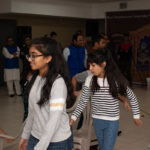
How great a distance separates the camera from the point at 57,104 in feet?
5.97

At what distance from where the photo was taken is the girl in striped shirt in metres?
2.88

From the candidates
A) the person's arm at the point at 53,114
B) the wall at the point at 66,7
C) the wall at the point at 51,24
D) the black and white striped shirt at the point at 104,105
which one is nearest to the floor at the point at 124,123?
the black and white striped shirt at the point at 104,105

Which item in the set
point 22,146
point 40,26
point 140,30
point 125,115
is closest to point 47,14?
point 40,26

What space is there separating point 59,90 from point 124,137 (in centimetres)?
322

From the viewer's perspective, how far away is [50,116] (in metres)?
1.81

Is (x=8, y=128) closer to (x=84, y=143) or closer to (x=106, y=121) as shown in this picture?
(x=84, y=143)

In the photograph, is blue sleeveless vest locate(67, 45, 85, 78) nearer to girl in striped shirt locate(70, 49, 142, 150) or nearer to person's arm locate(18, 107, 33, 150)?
girl in striped shirt locate(70, 49, 142, 150)

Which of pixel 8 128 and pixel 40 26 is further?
pixel 40 26

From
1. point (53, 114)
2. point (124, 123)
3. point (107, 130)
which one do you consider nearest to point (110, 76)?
point (107, 130)

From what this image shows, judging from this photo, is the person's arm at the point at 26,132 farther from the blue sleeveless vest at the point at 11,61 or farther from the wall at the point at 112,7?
the wall at the point at 112,7

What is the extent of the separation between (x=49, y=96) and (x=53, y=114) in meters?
0.11

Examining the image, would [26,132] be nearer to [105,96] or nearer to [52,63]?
[52,63]

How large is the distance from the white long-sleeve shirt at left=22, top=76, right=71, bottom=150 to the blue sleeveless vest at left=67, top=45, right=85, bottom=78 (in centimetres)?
294

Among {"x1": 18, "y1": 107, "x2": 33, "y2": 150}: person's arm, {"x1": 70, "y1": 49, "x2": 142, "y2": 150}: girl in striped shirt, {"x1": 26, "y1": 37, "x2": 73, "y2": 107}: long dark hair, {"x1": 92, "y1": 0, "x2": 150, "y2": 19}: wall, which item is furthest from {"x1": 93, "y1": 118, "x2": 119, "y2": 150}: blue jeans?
{"x1": 92, "y1": 0, "x2": 150, "y2": 19}: wall
